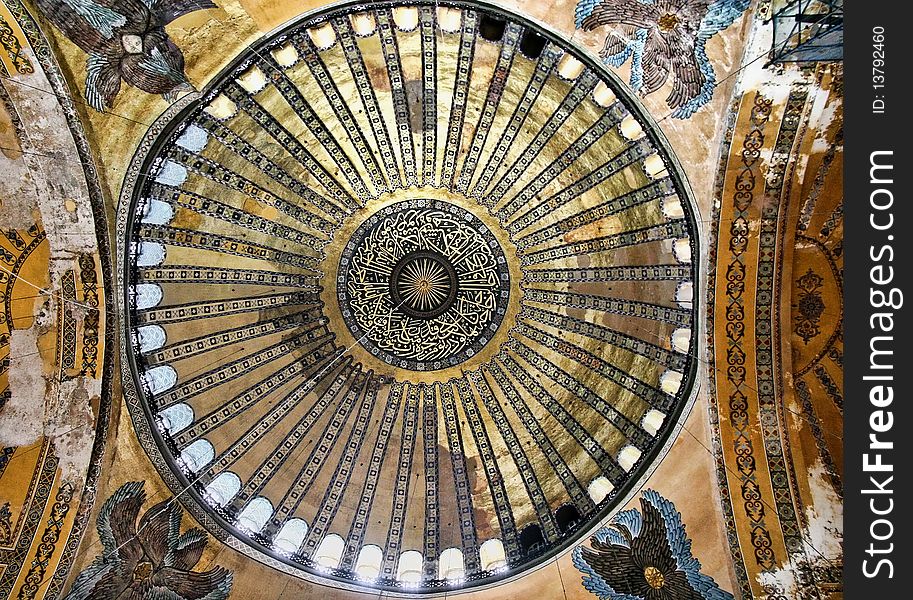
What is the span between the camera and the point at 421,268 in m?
10.4

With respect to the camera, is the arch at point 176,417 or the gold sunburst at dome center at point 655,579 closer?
the gold sunburst at dome center at point 655,579

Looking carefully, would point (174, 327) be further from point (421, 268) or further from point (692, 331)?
point (692, 331)

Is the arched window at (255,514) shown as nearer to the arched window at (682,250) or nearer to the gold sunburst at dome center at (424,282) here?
the gold sunburst at dome center at (424,282)

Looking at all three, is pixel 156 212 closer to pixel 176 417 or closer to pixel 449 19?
pixel 176 417

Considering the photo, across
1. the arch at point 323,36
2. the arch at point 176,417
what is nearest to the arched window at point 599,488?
the arch at point 176,417

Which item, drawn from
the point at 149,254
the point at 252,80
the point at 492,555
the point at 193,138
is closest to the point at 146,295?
the point at 149,254

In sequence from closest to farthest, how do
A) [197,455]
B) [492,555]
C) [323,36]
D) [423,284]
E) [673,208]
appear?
[323,36] → [673,208] → [197,455] → [492,555] → [423,284]

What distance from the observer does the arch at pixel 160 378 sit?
880 centimetres

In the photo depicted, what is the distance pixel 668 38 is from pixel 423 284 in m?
5.05

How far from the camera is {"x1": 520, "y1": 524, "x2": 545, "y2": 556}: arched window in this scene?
9266 millimetres

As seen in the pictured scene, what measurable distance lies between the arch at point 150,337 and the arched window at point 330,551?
3.74 meters

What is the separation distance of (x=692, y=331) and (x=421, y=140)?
481cm

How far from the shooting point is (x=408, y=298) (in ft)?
34.1

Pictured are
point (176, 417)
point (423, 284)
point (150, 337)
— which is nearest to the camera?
point (150, 337)
